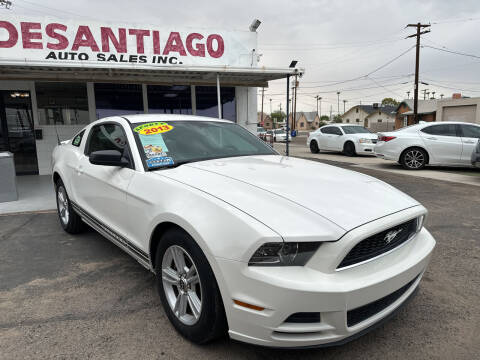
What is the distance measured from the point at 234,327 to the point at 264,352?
456mm

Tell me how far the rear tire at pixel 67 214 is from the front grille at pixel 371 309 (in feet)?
11.8

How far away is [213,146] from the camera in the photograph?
328 cm

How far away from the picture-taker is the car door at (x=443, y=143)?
9.88m

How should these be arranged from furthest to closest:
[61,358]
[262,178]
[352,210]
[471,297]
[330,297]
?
[471,297], [262,178], [61,358], [352,210], [330,297]

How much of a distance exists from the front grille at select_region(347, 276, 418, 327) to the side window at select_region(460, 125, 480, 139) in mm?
9704

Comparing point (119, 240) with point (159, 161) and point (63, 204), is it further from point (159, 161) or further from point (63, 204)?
point (63, 204)

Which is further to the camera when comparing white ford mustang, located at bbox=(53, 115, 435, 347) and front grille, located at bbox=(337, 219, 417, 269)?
front grille, located at bbox=(337, 219, 417, 269)

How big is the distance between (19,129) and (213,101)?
18.0 feet

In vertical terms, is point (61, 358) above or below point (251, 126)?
below

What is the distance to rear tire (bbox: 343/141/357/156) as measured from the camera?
14893 mm

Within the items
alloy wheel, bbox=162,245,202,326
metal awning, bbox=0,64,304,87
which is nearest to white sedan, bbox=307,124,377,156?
metal awning, bbox=0,64,304,87

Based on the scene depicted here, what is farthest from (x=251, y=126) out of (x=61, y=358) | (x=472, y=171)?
(x=61, y=358)

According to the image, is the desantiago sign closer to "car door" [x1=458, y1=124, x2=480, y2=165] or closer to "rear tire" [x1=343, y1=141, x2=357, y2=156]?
"car door" [x1=458, y1=124, x2=480, y2=165]

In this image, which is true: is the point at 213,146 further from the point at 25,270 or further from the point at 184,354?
the point at 25,270
